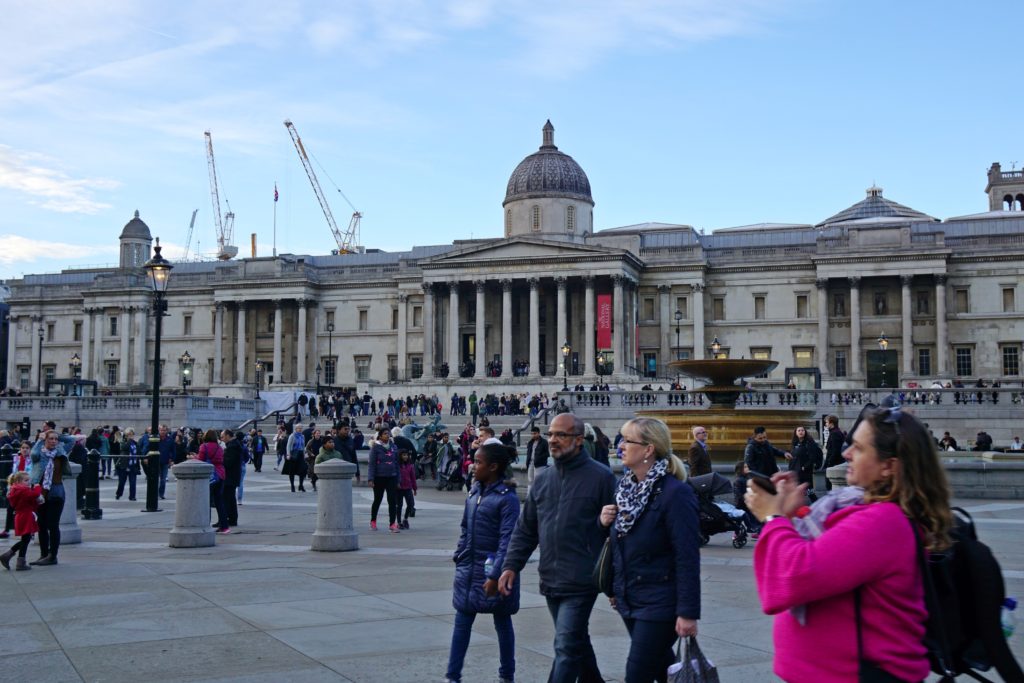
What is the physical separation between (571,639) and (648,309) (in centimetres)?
6870

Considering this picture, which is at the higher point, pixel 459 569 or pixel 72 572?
pixel 459 569

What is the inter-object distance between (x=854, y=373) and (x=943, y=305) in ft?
22.4

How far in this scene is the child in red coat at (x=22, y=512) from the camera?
14.6m

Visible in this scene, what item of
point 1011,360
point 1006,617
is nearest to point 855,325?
Result: point 1011,360

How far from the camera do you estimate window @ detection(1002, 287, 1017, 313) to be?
68438 millimetres

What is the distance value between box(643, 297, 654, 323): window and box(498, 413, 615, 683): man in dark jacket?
2676 inches

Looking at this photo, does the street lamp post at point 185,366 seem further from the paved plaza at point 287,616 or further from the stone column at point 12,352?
the paved plaza at point 287,616

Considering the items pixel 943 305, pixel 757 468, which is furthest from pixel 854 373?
pixel 757 468

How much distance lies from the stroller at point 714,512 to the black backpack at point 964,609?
10065 mm

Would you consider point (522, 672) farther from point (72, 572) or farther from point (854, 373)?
point (854, 373)

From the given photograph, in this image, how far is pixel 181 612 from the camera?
Answer: 11156 millimetres

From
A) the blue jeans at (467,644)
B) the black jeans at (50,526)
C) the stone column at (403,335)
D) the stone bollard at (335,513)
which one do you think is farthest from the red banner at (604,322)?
the blue jeans at (467,644)

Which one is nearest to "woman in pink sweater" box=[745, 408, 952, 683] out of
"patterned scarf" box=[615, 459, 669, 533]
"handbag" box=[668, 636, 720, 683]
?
"handbag" box=[668, 636, 720, 683]

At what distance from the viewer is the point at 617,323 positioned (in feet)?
230
